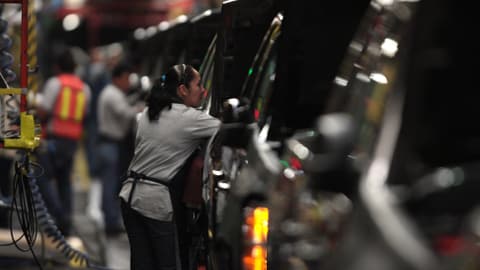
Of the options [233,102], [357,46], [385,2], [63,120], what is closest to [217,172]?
[233,102]

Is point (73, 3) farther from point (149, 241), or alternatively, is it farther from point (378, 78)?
point (378, 78)

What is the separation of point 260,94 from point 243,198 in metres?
1.67

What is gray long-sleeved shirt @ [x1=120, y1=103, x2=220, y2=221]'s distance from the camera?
988cm

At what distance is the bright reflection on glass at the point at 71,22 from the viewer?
125ft

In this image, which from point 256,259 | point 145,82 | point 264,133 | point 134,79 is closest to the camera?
point 256,259

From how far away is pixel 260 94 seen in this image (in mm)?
10688

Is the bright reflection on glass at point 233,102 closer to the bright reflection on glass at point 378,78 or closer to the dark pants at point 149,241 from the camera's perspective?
the dark pants at point 149,241

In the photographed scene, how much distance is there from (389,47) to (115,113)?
12398 mm

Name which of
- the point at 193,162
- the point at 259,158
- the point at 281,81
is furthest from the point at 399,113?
the point at 281,81

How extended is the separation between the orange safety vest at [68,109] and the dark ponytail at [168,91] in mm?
8081

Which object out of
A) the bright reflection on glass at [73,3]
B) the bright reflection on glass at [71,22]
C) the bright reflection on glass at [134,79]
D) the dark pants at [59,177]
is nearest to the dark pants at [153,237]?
the dark pants at [59,177]

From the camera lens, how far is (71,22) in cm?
3828

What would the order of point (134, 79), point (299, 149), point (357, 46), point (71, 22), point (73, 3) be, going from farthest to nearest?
point (73, 3), point (71, 22), point (134, 79), point (299, 149), point (357, 46)

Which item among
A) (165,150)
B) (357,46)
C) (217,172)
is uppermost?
(357,46)
